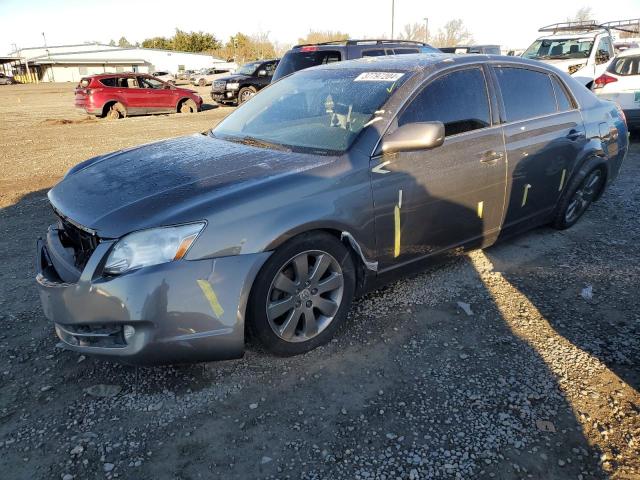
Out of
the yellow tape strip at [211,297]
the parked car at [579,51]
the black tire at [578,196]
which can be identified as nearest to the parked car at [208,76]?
the parked car at [579,51]

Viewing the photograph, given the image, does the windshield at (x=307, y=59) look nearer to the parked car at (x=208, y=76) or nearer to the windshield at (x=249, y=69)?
the windshield at (x=249, y=69)

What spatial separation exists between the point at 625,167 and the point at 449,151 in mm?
5501

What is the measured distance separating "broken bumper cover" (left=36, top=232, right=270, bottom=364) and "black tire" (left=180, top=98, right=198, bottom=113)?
1688 cm

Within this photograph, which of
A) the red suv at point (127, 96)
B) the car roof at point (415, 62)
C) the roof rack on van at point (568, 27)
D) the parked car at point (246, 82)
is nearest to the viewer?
the car roof at point (415, 62)

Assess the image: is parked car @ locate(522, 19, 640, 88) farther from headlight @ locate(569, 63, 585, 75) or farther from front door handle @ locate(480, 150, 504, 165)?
front door handle @ locate(480, 150, 504, 165)

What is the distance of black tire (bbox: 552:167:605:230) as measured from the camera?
453cm

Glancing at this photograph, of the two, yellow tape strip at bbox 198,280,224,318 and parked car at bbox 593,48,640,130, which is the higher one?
parked car at bbox 593,48,640,130

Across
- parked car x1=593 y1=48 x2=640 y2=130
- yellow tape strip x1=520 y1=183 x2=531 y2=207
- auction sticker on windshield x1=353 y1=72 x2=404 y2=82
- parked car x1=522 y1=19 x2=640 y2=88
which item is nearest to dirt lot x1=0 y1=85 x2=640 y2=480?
yellow tape strip x1=520 y1=183 x2=531 y2=207

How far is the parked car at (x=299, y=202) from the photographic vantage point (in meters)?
2.39

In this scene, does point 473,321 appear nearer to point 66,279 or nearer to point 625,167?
point 66,279

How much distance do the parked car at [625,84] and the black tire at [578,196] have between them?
15.7 feet

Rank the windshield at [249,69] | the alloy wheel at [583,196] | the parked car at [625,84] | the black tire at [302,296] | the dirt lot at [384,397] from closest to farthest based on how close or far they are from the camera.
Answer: the dirt lot at [384,397]
the black tire at [302,296]
the alloy wheel at [583,196]
the parked car at [625,84]
the windshield at [249,69]

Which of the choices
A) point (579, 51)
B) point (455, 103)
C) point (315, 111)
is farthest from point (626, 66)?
point (315, 111)

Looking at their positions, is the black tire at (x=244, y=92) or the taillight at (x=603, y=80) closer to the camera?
the taillight at (x=603, y=80)
